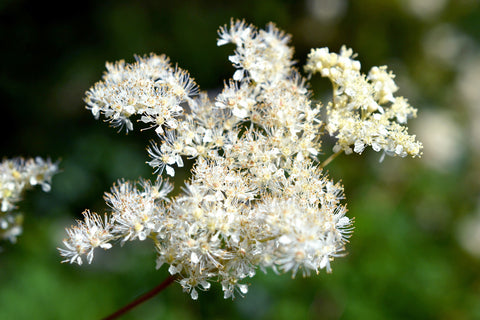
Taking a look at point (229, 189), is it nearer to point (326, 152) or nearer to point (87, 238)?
point (87, 238)

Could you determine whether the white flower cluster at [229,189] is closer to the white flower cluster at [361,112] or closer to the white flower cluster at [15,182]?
the white flower cluster at [361,112]

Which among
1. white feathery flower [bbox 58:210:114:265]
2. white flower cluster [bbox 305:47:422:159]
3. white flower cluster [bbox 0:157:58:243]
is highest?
white flower cluster [bbox 305:47:422:159]

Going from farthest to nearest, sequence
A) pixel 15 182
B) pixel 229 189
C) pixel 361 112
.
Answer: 1. pixel 15 182
2. pixel 361 112
3. pixel 229 189

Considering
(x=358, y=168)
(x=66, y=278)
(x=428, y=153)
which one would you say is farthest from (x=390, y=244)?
(x=66, y=278)

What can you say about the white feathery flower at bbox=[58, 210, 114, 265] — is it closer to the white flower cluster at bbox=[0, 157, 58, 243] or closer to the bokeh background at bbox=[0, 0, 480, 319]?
the white flower cluster at bbox=[0, 157, 58, 243]

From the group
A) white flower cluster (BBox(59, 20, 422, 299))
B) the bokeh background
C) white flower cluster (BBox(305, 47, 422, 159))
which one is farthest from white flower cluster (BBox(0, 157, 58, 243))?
the bokeh background

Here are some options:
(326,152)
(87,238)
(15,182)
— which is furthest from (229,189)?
(326,152)
